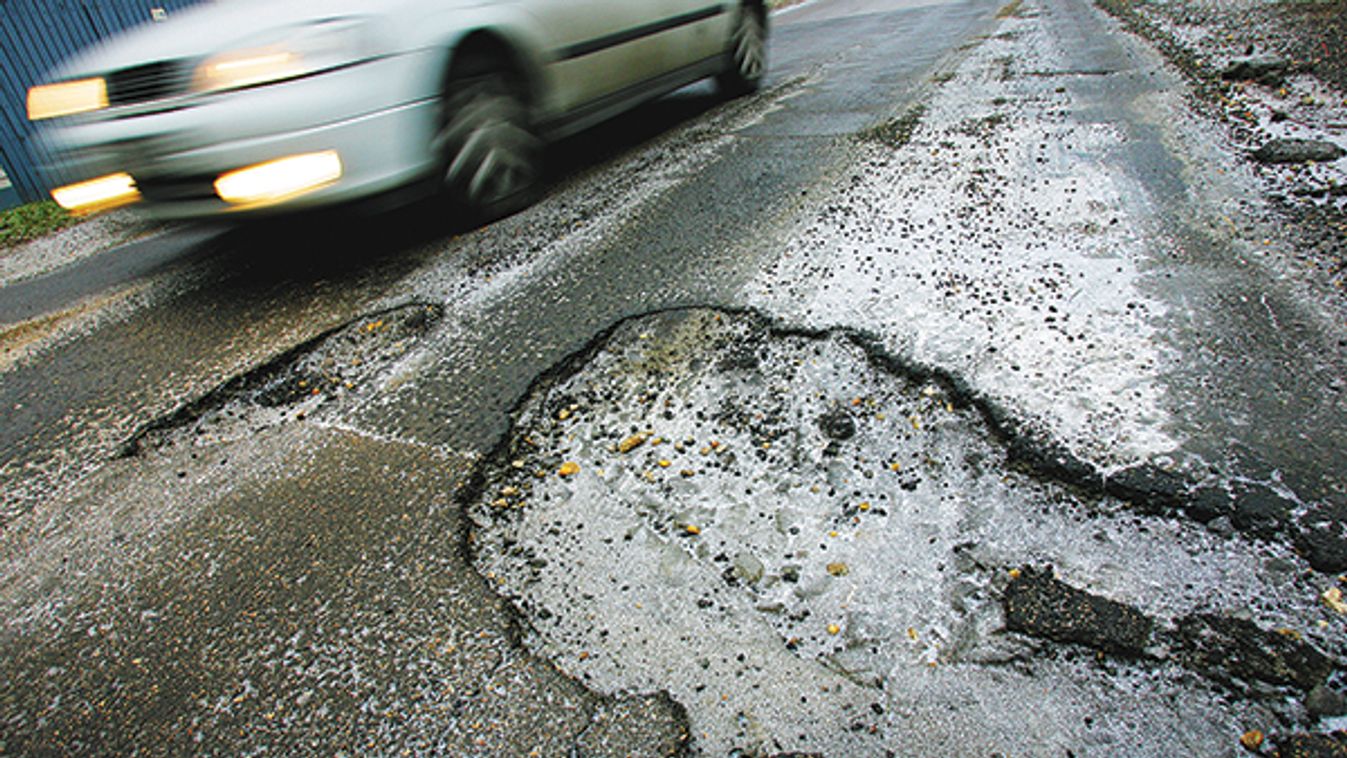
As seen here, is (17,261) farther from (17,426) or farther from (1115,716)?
(1115,716)

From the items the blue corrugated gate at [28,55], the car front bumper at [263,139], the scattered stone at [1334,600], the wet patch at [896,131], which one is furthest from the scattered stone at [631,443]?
the blue corrugated gate at [28,55]

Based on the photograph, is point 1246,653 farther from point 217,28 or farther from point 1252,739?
point 217,28

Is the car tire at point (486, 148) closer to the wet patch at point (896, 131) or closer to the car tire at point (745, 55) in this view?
the wet patch at point (896, 131)

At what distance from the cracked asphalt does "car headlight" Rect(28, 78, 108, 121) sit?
914mm

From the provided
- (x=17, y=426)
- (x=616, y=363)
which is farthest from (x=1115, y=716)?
(x=17, y=426)

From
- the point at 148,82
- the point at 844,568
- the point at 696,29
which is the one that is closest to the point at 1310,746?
the point at 844,568

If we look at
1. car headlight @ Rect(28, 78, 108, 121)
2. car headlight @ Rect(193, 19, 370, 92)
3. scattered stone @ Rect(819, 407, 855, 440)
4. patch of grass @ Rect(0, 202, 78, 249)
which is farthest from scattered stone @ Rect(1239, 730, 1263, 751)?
patch of grass @ Rect(0, 202, 78, 249)

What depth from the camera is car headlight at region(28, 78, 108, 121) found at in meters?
3.19

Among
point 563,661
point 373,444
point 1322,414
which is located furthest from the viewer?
point 373,444

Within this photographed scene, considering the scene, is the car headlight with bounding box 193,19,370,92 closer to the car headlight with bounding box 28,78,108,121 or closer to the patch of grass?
the car headlight with bounding box 28,78,108,121

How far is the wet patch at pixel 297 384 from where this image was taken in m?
2.41

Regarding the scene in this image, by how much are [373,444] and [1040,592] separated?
1.95m

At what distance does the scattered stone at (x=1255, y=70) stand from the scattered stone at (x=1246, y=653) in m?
5.60

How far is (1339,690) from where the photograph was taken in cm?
127
